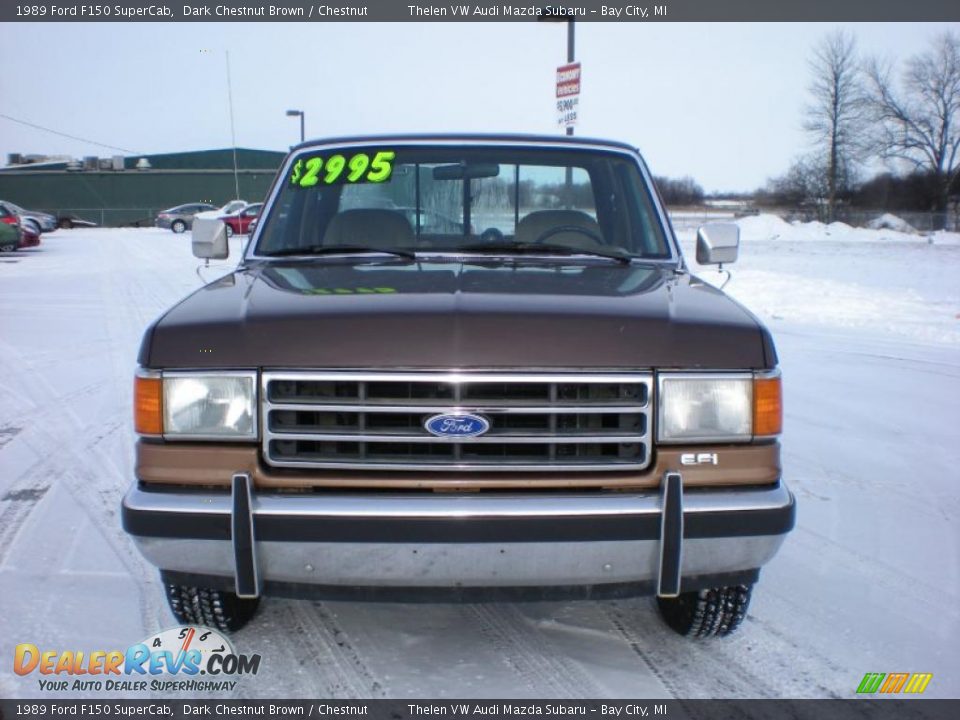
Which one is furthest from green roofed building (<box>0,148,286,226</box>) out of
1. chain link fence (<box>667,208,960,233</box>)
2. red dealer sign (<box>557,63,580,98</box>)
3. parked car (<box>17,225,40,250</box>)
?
red dealer sign (<box>557,63,580,98</box>)

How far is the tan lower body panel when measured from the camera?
251 cm

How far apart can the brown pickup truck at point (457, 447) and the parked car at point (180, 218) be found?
3492 cm

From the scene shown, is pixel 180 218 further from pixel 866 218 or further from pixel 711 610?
pixel 711 610

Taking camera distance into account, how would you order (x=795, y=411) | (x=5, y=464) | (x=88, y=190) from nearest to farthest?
(x=5, y=464), (x=795, y=411), (x=88, y=190)

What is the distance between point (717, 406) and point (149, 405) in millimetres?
1730

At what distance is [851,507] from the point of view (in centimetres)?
447

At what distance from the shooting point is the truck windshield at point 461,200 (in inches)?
151

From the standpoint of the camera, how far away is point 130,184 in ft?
175

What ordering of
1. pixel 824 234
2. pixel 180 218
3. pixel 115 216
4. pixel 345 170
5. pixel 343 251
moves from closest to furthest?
pixel 343 251 < pixel 345 170 < pixel 180 218 < pixel 824 234 < pixel 115 216

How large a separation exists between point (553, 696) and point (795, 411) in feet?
14.1

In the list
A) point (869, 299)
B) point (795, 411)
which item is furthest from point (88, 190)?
point (795, 411)

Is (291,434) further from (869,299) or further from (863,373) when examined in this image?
(869,299)

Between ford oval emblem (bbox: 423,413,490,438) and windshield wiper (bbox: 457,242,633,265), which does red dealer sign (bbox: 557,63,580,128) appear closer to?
windshield wiper (bbox: 457,242,633,265)
